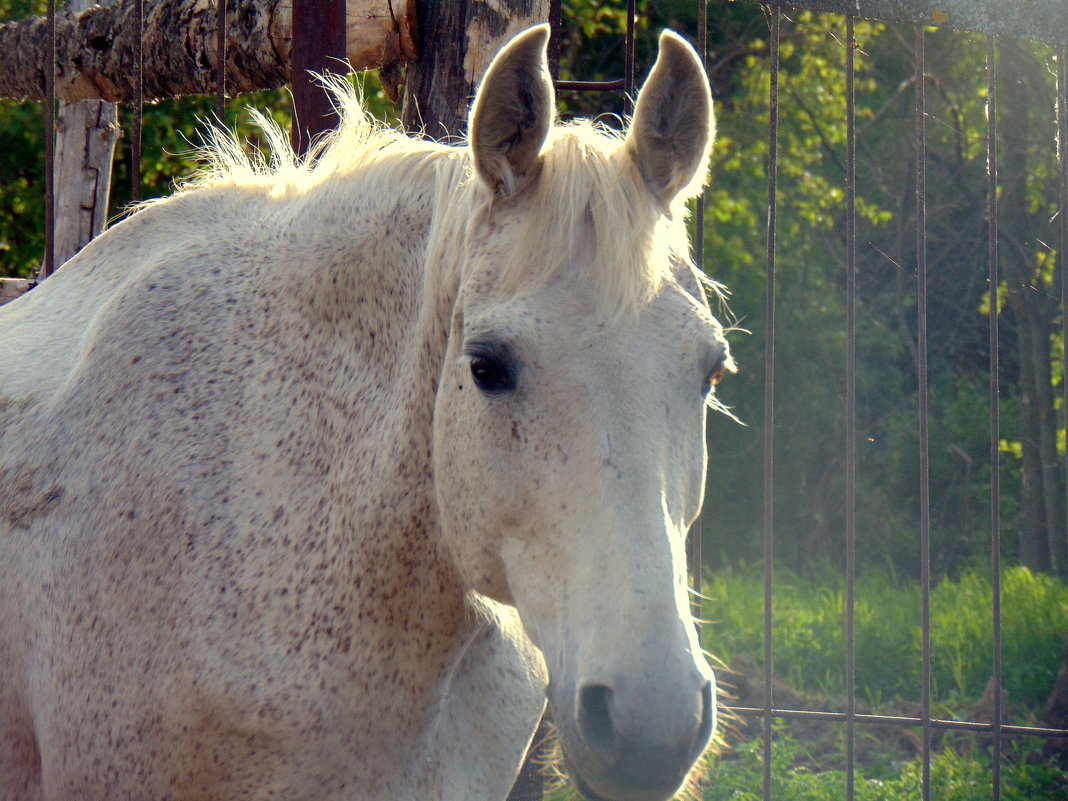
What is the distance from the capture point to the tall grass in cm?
517

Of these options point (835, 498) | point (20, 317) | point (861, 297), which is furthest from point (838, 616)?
point (861, 297)

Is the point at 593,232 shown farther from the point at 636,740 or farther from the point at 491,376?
the point at 636,740

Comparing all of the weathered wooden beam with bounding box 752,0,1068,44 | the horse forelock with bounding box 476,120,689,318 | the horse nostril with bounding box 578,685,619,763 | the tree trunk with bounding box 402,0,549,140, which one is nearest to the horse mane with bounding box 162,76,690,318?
the horse forelock with bounding box 476,120,689,318

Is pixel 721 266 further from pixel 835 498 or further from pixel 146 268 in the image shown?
pixel 146 268

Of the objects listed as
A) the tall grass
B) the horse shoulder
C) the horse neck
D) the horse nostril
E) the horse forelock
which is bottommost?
the tall grass

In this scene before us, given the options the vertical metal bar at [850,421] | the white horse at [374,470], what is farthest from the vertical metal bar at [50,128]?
the vertical metal bar at [850,421]

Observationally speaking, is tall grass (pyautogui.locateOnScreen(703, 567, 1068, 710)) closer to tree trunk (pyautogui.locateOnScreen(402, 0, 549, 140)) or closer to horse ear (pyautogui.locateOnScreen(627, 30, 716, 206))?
tree trunk (pyautogui.locateOnScreen(402, 0, 549, 140))

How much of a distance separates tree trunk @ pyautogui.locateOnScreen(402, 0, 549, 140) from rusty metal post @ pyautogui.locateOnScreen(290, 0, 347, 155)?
210 mm

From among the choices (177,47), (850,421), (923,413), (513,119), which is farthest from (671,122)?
(177,47)

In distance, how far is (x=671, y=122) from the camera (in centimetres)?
191

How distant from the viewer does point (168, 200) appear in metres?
2.39

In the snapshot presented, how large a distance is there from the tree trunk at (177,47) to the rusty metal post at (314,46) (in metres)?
0.09

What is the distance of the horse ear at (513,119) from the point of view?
180 centimetres

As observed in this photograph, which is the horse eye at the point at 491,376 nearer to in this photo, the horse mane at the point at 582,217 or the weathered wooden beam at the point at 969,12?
the horse mane at the point at 582,217
